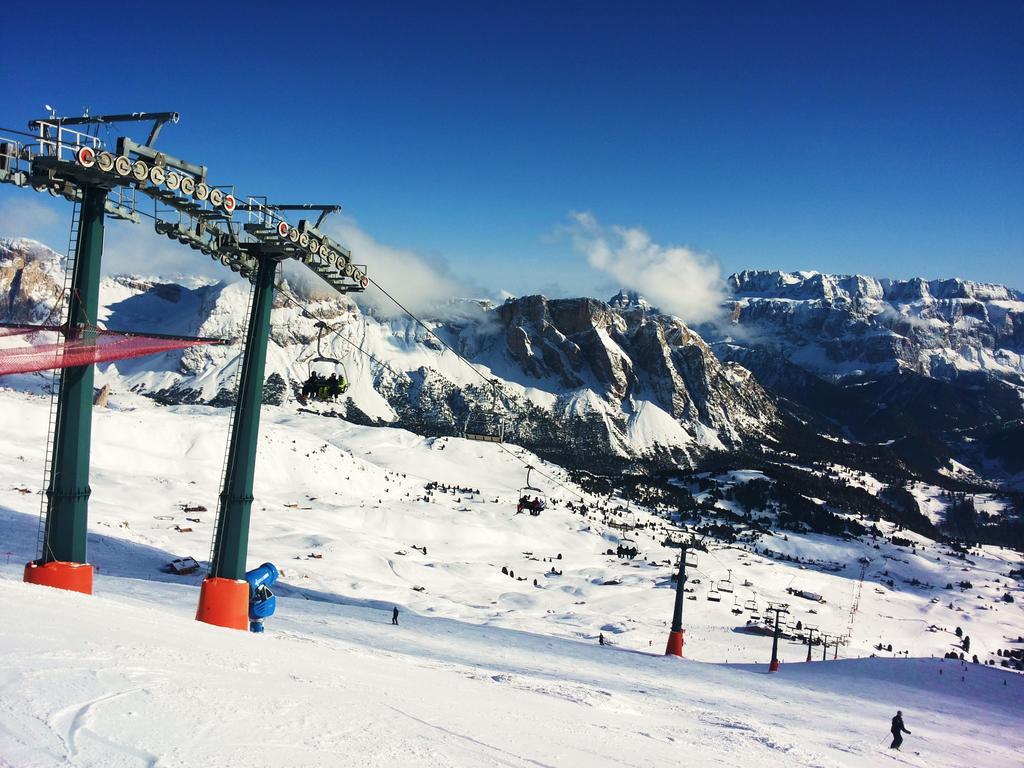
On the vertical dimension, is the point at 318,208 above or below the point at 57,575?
above

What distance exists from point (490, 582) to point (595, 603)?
39.3ft

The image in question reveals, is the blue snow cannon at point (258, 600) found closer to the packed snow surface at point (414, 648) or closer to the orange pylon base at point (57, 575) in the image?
the packed snow surface at point (414, 648)

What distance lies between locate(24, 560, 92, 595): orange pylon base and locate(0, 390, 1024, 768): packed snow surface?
4.61 feet

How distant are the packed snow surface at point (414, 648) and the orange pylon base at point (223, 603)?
8.45ft

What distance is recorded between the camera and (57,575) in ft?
54.2

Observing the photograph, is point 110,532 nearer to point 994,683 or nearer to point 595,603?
point 595,603

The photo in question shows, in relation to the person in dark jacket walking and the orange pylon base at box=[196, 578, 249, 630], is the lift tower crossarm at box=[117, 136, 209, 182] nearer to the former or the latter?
the orange pylon base at box=[196, 578, 249, 630]

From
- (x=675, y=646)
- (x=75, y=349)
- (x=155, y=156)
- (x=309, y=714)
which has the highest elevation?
(x=155, y=156)

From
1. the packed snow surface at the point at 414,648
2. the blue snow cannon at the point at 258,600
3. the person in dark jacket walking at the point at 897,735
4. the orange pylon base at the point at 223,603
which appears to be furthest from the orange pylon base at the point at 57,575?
the person in dark jacket walking at the point at 897,735

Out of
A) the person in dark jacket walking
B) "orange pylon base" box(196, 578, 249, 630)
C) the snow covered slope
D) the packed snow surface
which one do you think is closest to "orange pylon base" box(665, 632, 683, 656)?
the packed snow surface

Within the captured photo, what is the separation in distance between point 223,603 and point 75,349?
770 cm

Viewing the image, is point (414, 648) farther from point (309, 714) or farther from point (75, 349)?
point (309, 714)

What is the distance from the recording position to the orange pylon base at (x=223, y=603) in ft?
61.3

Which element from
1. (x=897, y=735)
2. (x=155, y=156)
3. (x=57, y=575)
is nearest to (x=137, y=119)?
(x=155, y=156)
